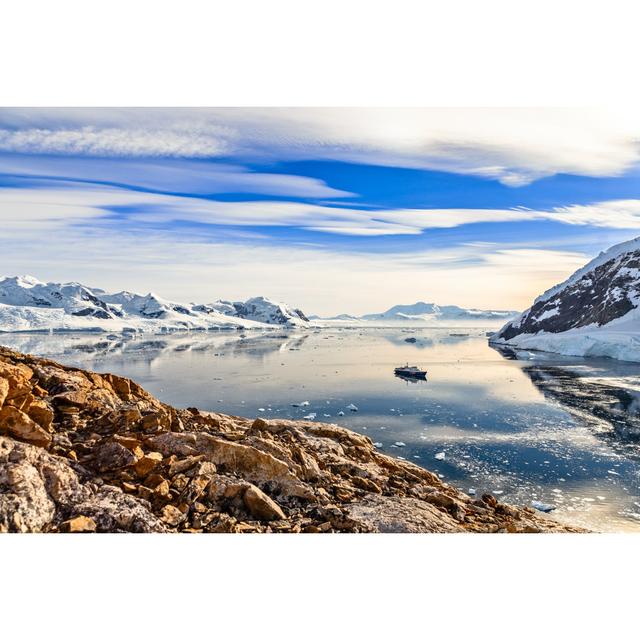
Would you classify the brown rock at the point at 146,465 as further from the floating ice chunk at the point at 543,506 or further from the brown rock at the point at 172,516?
the floating ice chunk at the point at 543,506

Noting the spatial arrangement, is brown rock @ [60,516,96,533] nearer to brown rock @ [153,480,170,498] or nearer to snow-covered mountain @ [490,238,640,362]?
brown rock @ [153,480,170,498]

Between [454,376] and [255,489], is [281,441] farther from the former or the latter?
[454,376]

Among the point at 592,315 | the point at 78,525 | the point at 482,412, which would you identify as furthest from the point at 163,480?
the point at 592,315

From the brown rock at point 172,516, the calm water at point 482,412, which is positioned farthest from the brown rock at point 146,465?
the calm water at point 482,412

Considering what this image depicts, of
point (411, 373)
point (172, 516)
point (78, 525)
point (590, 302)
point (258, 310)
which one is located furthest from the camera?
point (258, 310)

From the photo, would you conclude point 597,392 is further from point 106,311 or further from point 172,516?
point 106,311

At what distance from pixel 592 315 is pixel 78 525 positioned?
164ft

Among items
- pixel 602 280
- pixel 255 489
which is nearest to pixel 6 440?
pixel 255 489

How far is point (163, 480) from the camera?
3951 mm

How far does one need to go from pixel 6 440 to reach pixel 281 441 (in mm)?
3092

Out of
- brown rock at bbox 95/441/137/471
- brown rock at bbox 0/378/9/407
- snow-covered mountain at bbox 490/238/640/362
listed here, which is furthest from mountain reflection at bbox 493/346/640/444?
brown rock at bbox 0/378/9/407

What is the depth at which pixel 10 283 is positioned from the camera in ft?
367

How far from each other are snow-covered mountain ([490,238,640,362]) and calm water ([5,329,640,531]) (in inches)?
235

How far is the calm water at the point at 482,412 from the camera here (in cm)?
900
